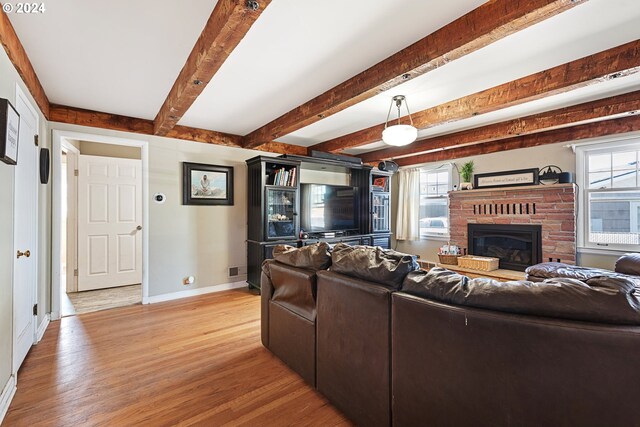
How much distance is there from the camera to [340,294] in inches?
67.9

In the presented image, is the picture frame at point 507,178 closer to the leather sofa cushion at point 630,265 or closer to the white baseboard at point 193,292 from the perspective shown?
the leather sofa cushion at point 630,265

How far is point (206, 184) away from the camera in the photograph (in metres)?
4.31

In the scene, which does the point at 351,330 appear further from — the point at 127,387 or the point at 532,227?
the point at 532,227

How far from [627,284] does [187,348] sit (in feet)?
9.41

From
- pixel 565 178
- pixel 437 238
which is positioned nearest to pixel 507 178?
pixel 565 178

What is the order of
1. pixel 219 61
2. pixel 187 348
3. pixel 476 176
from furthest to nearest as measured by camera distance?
pixel 476 176, pixel 187 348, pixel 219 61

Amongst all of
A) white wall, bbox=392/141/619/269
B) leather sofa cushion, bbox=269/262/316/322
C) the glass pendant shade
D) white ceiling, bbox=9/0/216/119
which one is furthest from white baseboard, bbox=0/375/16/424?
white wall, bbox=392/141/619/269

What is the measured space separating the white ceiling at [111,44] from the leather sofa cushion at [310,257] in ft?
5.36

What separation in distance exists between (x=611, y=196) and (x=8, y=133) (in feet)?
20.0

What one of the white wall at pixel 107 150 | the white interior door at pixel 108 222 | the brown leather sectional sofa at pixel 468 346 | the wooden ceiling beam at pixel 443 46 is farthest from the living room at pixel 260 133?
the white wall at pixel 107 150

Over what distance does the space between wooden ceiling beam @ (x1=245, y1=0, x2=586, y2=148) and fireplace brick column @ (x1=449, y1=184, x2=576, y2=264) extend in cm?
321

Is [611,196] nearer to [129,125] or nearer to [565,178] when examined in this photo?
[565,178]

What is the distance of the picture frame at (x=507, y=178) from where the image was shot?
4.35 meters

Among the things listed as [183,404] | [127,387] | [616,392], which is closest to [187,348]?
[127,387]
